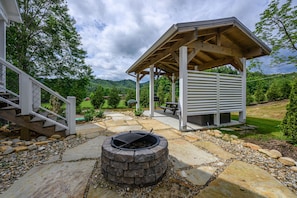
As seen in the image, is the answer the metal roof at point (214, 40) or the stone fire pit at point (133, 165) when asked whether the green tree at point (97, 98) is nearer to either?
the metal roof at point (214, 40)

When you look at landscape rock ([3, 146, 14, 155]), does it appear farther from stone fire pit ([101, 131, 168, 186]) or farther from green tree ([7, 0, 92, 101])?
green tree ([7, 0, 92, 101])

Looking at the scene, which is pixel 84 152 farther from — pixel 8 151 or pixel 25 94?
pixel 25 94

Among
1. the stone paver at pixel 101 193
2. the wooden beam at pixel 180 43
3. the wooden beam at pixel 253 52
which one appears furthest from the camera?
the wooden beam at pixel 253 52

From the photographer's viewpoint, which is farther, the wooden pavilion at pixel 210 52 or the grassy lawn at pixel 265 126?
the wooden pavilion at pixel 210 52

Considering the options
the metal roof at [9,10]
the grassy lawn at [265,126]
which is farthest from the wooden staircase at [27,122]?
the grassy lawn at [265,126]

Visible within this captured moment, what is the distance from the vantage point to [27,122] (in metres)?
3.10

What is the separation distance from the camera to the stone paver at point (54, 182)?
1530 mm

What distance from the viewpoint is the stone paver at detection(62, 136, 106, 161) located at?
8.00 feet

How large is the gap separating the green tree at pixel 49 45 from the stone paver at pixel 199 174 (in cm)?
740

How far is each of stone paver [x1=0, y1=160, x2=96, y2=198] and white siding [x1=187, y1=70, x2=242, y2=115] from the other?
3.30 meters

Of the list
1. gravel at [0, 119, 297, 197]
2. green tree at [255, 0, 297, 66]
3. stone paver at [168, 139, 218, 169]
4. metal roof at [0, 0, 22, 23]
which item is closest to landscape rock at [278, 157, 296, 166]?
gravel at [0, 119, 297, 197]

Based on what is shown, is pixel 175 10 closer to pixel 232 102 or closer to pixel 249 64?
pixel 232 102

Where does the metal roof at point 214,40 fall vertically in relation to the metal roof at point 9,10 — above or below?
below

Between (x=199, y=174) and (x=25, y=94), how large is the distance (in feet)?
13.0
